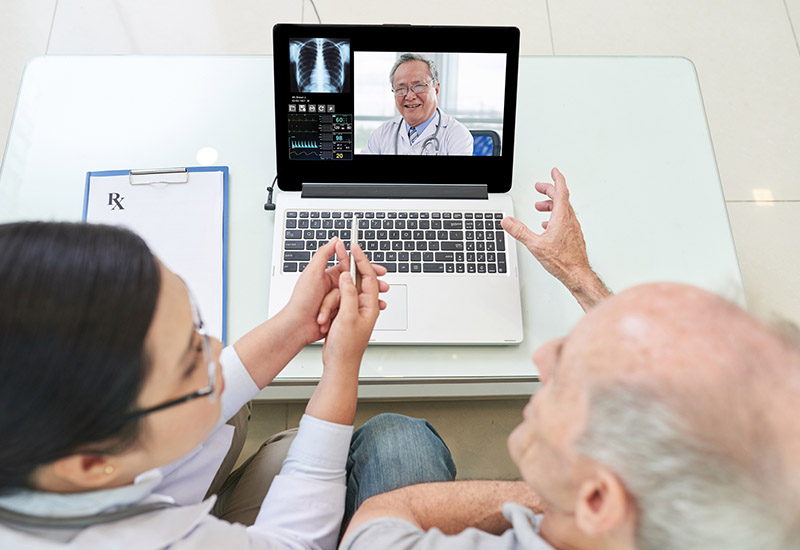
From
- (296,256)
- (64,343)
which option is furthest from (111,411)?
(296,256)

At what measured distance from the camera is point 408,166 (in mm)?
1139

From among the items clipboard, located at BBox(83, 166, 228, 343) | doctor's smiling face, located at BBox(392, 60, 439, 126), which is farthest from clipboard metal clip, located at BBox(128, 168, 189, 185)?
doctor's smiling face, located at BBox(392, 60, 439, 126)

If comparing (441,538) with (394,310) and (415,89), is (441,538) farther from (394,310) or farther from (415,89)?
(415,89)

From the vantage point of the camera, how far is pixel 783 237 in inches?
76.1

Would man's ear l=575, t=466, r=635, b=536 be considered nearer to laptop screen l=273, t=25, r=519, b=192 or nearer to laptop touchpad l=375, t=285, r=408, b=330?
A: laptop touchpad l=375, t=285, r=408, b=330

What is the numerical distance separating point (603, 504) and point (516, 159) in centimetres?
78

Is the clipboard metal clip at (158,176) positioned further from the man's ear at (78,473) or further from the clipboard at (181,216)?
the man's ear at (78,473)

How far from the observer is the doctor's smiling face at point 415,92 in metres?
1.07

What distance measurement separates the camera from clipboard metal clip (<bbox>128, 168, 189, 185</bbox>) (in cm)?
113

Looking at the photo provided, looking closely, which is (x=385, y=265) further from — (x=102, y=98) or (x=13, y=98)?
(x=13, y=98)

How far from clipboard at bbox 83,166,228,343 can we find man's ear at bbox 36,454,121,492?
1.36 ft

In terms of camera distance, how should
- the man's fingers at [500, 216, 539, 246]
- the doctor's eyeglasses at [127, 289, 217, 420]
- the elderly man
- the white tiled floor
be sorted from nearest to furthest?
1. the elderly man
2. the doctor's eyeglasses at [127, 289, 217, 420]
3. the man's fingers at [500, 216, 539, 246]
4. the white tiled floor

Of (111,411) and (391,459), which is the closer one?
(111,411)

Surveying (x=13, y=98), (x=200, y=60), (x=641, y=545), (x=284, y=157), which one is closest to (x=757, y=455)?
(x=641, y=545)
